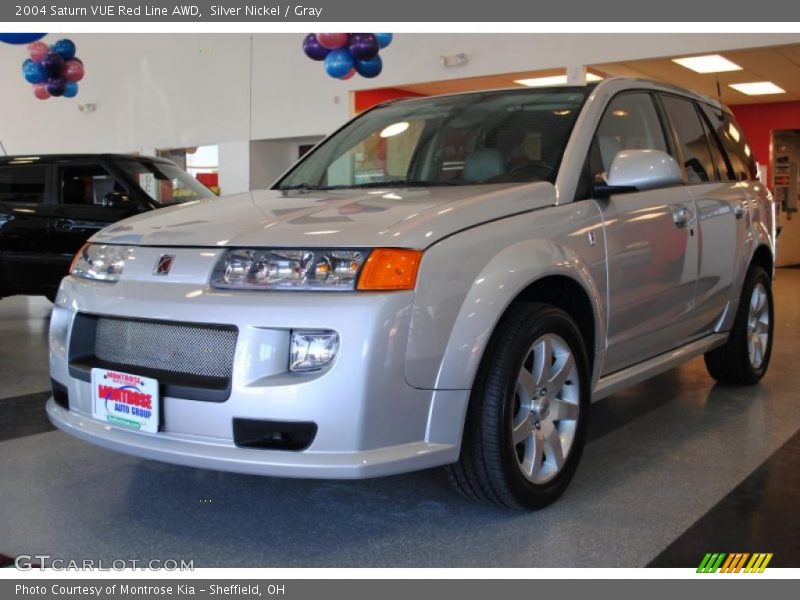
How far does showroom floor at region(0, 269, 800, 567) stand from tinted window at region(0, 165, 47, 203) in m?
3.77

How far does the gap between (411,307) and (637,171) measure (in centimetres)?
111

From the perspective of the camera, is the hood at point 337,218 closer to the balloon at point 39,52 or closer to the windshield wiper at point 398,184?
the windshield wiper at point 398,184

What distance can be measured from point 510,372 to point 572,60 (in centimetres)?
867

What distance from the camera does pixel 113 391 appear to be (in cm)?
237

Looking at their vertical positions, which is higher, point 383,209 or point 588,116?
point 588,116

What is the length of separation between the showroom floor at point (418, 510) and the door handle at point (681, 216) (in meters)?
0.90

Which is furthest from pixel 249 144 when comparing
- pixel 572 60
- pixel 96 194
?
pixel 96 194

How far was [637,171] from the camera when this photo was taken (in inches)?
111

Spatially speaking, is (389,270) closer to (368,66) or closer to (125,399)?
(125,399)

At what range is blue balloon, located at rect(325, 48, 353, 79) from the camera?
9.46 meters

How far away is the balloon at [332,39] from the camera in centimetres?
931

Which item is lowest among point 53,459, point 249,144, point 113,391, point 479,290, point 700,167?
point 53,459

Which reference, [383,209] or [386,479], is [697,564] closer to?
[386,479]

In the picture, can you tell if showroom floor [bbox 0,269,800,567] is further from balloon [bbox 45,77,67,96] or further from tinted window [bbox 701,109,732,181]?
balloon [bbox 45,77,67,96]
